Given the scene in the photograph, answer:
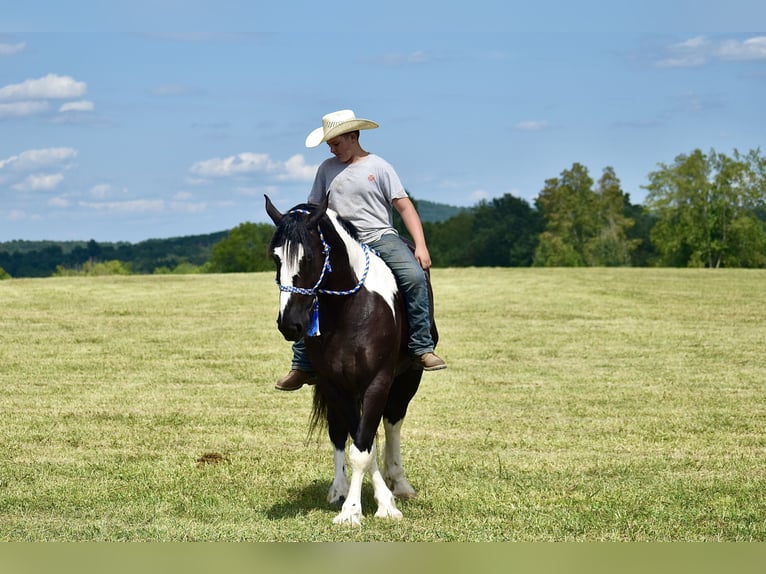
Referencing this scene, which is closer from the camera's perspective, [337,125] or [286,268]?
[286,268]

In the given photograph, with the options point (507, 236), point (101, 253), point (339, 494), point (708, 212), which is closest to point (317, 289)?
point (339, 494)

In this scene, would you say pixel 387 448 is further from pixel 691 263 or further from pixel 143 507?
pixel 691 263

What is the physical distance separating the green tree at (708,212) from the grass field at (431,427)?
178 feet

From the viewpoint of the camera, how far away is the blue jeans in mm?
8039

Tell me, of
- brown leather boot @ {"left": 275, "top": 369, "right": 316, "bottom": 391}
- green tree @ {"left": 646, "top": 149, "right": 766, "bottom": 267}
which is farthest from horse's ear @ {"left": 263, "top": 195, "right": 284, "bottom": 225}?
green tree @ {"left": 646, "top": 149, "right": 766, "bottom": 267}

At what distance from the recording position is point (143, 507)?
8328mm

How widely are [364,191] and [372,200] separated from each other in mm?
105

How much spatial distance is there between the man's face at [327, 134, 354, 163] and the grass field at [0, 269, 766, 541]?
2.81m

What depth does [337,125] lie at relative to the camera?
26.0 feet

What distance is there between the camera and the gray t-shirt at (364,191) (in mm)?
7949

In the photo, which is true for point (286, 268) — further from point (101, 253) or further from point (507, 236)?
point (101, 253)

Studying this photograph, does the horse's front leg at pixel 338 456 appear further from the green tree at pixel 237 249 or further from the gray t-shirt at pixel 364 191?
the green tree at pixel 237 249

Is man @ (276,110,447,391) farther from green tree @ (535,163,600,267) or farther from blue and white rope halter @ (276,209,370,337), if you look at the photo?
green tree @ (535,163,600,267)

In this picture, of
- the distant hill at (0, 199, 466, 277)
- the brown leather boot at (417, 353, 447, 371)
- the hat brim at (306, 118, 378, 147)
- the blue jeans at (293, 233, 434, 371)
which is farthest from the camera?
the distant hill at (0, 199, 466, 277)
